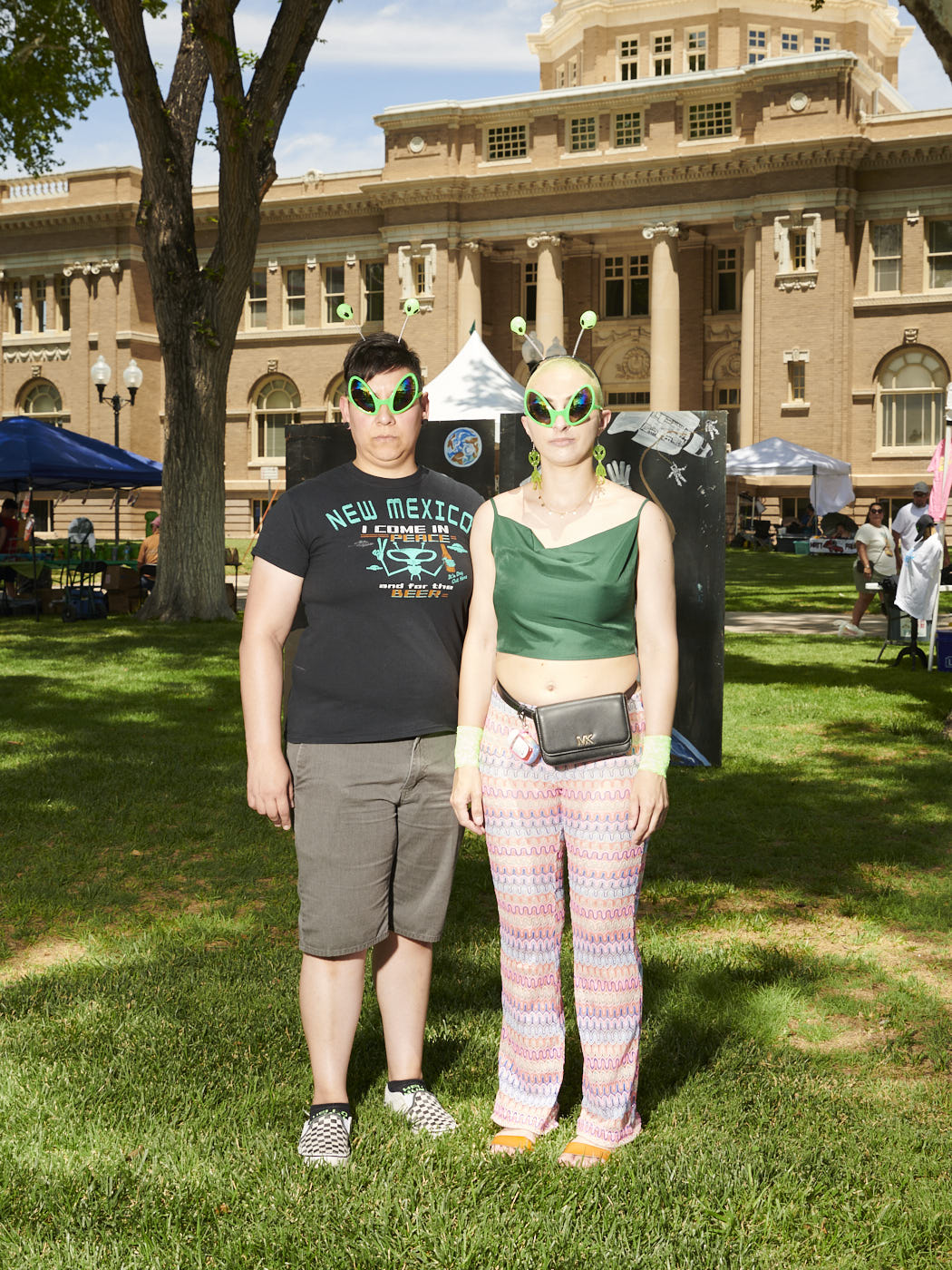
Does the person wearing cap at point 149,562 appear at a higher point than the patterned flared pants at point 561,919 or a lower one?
higher

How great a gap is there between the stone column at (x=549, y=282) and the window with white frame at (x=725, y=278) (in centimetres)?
657

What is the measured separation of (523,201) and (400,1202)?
4832 centimetres

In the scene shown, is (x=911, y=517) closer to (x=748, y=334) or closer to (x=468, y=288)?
(x=748, y=334)

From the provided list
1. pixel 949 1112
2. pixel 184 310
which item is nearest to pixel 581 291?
pixel 184 310

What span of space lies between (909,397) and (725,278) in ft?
32.9

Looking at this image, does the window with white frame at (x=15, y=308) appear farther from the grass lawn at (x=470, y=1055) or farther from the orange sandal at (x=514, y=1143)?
the orange sandal at (x=514, y=1143)

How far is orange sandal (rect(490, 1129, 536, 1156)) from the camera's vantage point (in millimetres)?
3430

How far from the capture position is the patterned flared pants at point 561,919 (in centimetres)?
321

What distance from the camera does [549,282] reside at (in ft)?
158

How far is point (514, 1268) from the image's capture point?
9.66 feet

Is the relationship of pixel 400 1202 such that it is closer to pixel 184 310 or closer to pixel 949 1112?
pixel 949 1112

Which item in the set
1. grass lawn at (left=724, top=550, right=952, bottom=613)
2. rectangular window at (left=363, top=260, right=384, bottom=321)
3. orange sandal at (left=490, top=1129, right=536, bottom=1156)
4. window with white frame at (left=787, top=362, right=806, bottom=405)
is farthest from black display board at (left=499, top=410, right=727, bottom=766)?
rectangular window at (left=363, top=260, right=384, bottom=321)

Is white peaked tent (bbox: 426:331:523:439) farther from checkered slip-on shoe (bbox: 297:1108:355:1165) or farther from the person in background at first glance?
checkered slip-on shoe (bbox: 297:1108:355:1165)

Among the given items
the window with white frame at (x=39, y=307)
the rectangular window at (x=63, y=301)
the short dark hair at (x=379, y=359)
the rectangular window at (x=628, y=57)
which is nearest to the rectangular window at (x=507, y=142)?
the rectangular window at (x=628, y=57)
